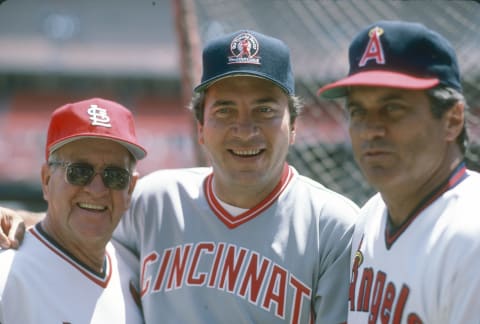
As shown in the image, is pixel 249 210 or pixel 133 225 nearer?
pixel 249 210

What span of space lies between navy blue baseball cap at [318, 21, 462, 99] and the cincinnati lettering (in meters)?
0.78

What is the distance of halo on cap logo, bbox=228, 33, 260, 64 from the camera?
98.4 inches

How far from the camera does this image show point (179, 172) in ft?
9.39

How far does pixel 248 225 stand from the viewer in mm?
2559

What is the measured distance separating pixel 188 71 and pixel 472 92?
7.64 ft

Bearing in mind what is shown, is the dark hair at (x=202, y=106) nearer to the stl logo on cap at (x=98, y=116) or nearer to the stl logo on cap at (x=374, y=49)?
the stl logo on cap at (x=98, y=116)

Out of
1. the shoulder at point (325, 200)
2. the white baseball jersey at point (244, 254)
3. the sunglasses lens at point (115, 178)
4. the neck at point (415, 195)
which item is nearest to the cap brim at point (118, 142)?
the sunglasses lens at point (115, 178)

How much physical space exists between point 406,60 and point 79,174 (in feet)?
4.07

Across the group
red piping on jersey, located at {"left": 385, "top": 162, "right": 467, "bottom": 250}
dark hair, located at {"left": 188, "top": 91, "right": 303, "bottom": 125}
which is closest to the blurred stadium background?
dark hair, located at {"left": 188, "top": 91, "right": 303, "bottom": 125}

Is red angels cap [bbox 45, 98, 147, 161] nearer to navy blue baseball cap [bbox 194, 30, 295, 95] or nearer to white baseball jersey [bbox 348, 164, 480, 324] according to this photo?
navy blue baseball cap [bbox 194, 30, 295, 95]

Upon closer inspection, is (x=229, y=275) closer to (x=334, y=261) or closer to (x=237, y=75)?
(x=334, y=261)

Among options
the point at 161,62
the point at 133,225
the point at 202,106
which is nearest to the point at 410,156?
the point at 202,106

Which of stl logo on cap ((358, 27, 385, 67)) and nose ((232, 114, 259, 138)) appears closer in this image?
stl logo on cap ((358, 27, 385, 67))

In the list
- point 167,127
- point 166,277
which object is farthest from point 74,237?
point 167,127
